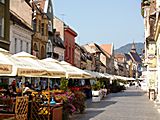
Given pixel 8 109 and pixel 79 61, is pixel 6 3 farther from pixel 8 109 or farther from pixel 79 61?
pixel 79 61

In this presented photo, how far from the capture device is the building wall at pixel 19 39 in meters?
36.1

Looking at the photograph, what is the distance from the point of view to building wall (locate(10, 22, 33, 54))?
119ft

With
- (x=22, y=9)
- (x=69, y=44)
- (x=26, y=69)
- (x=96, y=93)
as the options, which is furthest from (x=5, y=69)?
(x=69, y=44)

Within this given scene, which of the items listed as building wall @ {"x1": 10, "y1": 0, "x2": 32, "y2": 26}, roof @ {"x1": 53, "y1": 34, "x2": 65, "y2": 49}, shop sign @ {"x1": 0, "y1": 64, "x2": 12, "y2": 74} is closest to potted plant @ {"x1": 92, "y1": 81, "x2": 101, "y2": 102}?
building wall @ {"x1": 10, "y1": 0, "x2": 32, "y2": 26}

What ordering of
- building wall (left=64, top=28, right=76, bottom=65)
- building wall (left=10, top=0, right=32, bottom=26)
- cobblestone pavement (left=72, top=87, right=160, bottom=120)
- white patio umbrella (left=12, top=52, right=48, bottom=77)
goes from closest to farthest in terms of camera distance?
white patio umbrella (left=12, top=52, right=48, bottom=77) → cobblestone pavement (left=72, top=87, right=160, bottom=120) → building wall (left=10, top=0, right=32, bottom=26) → building wall (left=64, top=28, right=76, bottom=65)

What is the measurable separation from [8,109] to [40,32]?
3254 centimetres

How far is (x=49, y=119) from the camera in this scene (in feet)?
52.1

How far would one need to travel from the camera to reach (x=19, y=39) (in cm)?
3841

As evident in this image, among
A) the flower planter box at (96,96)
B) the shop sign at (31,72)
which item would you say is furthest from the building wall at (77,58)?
the shop sign at (31,72)

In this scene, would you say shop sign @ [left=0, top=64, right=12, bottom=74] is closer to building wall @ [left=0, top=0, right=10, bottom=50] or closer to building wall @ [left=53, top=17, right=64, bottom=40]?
building wall @ [left=0, top=0, right=10, bottom=50]

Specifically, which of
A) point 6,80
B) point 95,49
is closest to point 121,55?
point 95,49

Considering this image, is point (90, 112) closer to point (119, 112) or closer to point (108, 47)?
point (119, 112)

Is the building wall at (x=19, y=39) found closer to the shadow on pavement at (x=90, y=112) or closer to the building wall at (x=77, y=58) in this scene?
the shadow on pavement at (x=90, y=112)

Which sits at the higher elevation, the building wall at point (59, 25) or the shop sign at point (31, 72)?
the building wall at point (59, 25)
